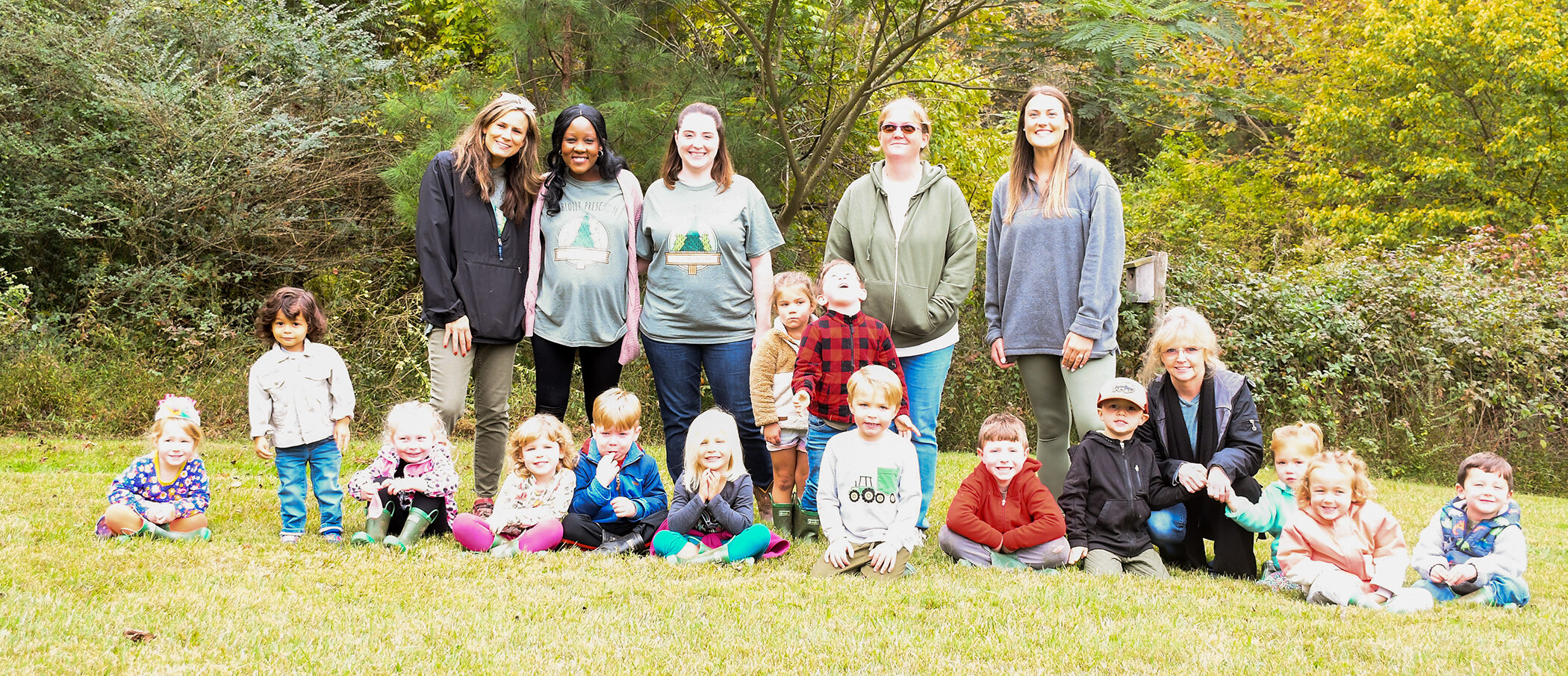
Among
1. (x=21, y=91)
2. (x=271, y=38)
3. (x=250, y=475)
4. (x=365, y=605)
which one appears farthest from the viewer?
(x=271, y=38)

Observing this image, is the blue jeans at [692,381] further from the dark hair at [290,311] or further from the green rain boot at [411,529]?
the dark hair at [290,311]

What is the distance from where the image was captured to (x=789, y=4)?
8781mm

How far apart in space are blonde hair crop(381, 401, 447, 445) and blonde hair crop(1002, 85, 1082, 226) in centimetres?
253

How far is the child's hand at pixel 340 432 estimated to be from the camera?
14.9 ft

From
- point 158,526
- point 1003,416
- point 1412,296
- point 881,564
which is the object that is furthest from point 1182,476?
point 1412,296

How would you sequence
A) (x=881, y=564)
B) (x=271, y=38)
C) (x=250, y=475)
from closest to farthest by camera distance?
(x=881, y=564)
(x=250, y=475)
(x=271, y=38)

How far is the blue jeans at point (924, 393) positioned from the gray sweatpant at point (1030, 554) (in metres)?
0.39

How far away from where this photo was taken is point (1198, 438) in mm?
4461

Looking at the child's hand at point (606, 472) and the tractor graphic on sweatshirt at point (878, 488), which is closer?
the tractor graphic on sweatshirt at point (878, 488)

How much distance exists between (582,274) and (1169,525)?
8.62 feet

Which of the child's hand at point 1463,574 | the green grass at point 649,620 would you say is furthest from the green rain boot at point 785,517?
the child's hand at point 1463,574

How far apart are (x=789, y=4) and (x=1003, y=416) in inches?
208

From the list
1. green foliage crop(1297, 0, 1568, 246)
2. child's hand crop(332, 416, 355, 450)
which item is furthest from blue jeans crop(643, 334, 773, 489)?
green foliage crop(1297, 0, 1568, 246)

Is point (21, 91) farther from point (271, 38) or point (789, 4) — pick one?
point (789, 4)
